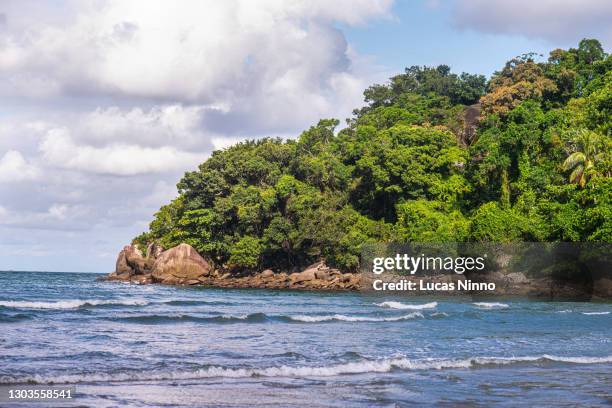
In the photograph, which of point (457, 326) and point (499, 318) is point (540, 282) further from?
point (457, 326)

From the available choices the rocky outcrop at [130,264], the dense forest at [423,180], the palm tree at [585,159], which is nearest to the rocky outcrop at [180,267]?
the dense forest at [423,180]

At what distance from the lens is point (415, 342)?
22.0 metres

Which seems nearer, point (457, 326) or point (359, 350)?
point (359, 350)

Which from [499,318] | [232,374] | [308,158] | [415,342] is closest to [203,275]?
[308,158]

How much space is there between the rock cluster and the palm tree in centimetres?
2062

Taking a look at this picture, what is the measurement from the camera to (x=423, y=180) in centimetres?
6197

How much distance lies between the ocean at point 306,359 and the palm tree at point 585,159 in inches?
807

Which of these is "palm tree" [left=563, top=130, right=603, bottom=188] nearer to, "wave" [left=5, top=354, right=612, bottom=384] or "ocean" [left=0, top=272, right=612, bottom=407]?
"ocean" [left=0, top=272, right=612, bottom=407]

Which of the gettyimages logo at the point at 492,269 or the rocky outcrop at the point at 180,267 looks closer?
the gettyimages logo at the point at 492,269

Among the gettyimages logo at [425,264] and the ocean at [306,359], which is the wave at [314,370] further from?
the gettyimages logo at [425,264]

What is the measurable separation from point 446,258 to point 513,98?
18499mm

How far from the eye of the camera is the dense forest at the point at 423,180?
5219 cm

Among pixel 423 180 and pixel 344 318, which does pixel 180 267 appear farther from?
pixel 344 318

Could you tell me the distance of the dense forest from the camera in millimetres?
52188
